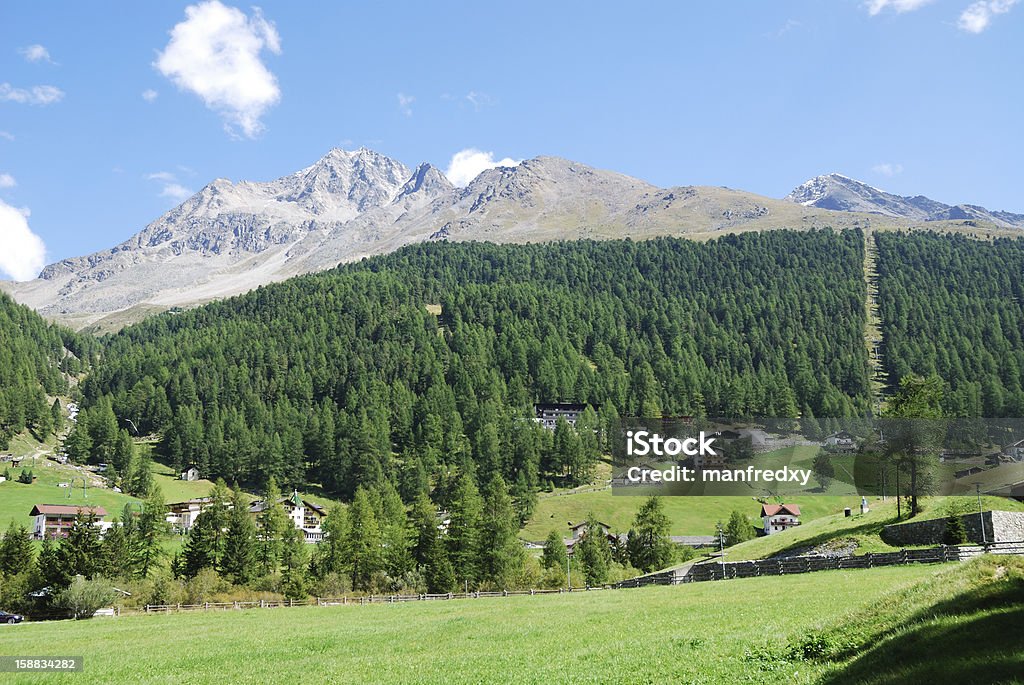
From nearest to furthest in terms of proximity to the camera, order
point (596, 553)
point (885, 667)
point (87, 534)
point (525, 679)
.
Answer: point (885, 667)
point (525, 679)
point (87, 534)
point (596, 553)

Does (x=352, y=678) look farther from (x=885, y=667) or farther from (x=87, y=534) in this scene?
(x=87, y=534)

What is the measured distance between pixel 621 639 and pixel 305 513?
5620 inches

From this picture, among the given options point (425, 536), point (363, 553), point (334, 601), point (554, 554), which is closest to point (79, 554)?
point (334, 601)

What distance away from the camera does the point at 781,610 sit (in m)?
30.5

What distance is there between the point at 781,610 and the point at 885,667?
1515 cm

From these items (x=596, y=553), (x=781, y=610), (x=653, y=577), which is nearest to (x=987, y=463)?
(x=653, y=577)

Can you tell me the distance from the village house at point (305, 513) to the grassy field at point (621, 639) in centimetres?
10488

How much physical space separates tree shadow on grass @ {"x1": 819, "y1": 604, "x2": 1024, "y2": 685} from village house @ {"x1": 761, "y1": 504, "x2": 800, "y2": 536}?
118 metres

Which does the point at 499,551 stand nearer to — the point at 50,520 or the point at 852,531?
the point at 852,531

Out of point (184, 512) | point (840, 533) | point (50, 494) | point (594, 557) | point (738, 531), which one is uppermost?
point (50, 494)

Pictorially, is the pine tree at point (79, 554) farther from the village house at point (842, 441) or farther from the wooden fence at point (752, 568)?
the village house at point (842, 441)

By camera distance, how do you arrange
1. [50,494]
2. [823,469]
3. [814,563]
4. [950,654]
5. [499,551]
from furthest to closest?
[50,494], [823,469], [499,551], [814,563], [950,654]

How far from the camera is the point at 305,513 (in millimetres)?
160125

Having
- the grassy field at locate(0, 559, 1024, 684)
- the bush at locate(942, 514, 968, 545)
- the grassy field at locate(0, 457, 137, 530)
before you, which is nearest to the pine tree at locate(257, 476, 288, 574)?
the grassy field at locate(0, 457, 137, 530)
